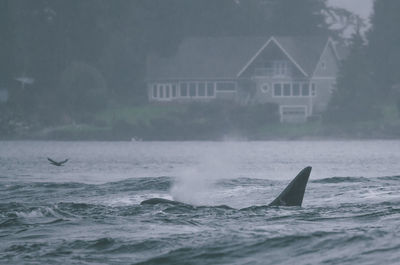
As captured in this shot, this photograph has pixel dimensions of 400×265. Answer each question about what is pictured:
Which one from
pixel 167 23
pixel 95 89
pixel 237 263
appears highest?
pixel 167 23

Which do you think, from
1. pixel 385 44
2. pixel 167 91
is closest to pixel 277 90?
pixel 167 91

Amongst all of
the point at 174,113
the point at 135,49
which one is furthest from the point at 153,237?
the point at 135,49

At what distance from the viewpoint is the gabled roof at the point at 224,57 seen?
395ft

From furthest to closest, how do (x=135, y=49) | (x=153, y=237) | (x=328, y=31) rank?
(x=328, y=31) → (x=135, y=49) → (x=153, y=237)

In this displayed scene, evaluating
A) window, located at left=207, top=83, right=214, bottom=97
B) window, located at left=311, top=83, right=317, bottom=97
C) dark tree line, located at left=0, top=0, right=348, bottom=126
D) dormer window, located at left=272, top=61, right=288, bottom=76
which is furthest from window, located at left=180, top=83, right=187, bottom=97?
window, located at left=311, top=83, right=317, bottom=97

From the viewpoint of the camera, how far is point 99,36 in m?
129

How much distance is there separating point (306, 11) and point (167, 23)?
17381mm

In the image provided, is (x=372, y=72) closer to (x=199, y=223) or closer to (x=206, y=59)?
(x=206, y=59)

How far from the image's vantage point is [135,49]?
430 feet

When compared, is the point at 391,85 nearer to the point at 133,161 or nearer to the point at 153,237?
the point at 133,161

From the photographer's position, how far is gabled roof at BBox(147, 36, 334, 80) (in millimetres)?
120500

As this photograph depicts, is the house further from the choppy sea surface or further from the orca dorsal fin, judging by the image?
the orca dorsal fin

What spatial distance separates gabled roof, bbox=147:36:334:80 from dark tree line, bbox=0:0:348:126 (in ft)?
14.2

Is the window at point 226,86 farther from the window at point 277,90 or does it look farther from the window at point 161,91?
the window at point 161,91
